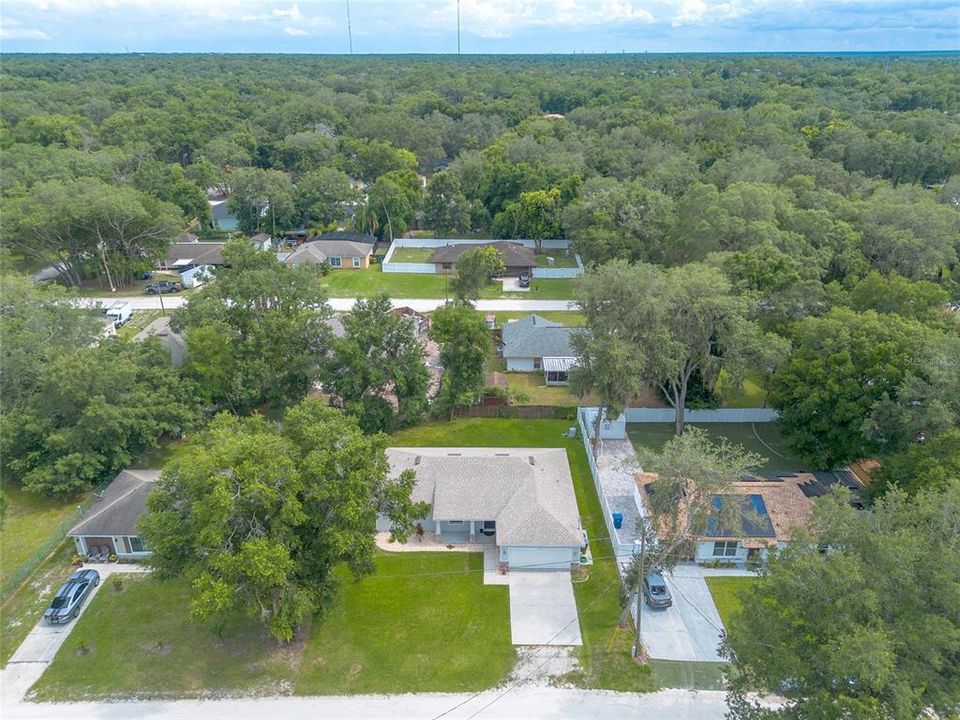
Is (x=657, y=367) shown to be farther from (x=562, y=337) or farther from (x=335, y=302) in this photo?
(x=335, y=302)

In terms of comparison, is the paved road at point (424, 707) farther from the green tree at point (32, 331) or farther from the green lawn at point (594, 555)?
the green tree at point (32, 331)

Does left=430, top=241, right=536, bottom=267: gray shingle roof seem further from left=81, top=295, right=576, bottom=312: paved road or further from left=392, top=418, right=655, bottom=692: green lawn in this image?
left=392, top=418, right=655, bottom=692: green lawn

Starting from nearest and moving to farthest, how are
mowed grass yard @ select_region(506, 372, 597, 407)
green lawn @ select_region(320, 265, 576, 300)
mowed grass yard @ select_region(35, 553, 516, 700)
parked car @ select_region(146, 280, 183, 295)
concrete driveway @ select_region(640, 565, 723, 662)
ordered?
mowed grass yard @ select_region(35, 553, 516, 700), concrete driveway @ select_region(640, 565, 723, 662), mowed grass yard @ select_region(506, 372, 597, 407), parked car @ select_region(146, 280, 183, 295), green lawn @ select_region(320, 265, 576, 300)

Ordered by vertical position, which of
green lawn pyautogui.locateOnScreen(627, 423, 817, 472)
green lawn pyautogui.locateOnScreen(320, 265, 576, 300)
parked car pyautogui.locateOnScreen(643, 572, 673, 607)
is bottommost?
green lawn pyautogui.locateOnScreen(320, 265, 576, 300)

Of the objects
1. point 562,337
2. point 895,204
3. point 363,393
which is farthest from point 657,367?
point 895,204

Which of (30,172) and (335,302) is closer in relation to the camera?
(335,302)

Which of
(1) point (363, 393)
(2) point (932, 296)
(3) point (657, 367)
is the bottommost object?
(1) point (363, 393)

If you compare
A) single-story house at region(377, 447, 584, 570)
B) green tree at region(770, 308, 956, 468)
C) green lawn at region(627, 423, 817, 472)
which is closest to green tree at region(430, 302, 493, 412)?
single-story house at region(377, 447, 584, 570)

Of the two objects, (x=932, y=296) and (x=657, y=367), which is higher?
(x=932, y=296)
